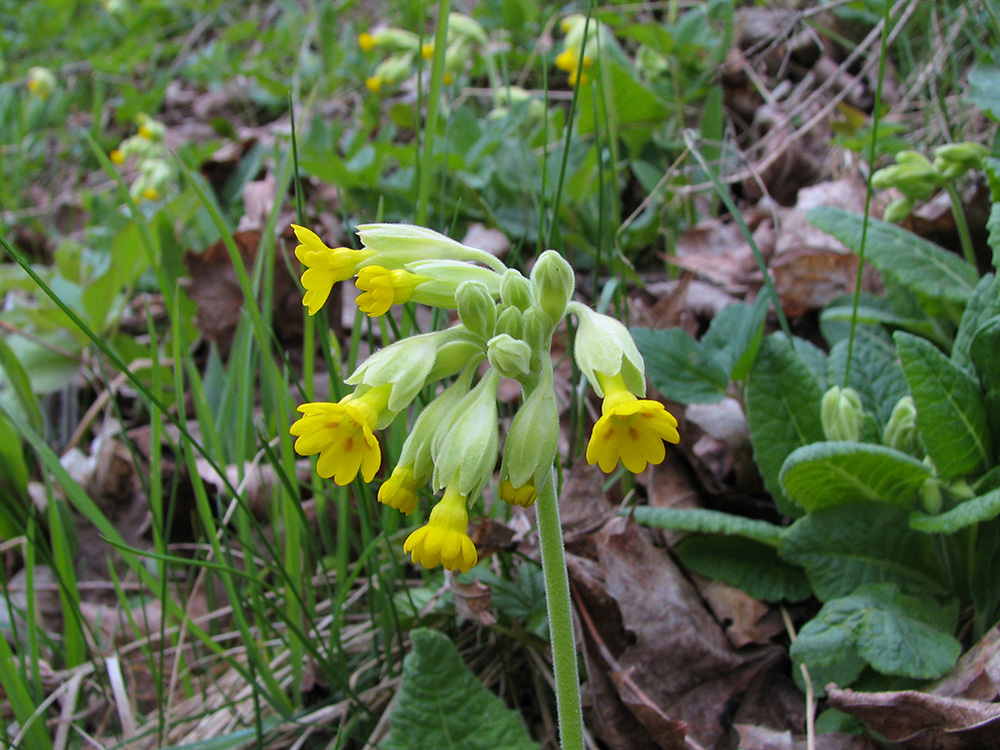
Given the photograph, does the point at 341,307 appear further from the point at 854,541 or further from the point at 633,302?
the point at 854,541

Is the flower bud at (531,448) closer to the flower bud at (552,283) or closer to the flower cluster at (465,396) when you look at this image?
the flower cluster at (465,396)

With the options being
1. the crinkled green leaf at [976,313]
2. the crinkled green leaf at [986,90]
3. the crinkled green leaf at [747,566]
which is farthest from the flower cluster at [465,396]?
the crinkled green leaf at [986,90]

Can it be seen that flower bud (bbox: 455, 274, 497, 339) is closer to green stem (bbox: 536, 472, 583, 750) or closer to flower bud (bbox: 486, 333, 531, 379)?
flower bud (bbox: 486, 333, 531, 379)

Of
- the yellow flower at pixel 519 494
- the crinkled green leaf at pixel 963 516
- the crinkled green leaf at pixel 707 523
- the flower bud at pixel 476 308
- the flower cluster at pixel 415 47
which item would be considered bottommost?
the crinkled green leaf at pixel 707 523

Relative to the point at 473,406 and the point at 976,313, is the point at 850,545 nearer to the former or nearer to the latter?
the point at 976,313

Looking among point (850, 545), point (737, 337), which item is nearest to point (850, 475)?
point (850, 545)

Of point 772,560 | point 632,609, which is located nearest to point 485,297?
point 632,609

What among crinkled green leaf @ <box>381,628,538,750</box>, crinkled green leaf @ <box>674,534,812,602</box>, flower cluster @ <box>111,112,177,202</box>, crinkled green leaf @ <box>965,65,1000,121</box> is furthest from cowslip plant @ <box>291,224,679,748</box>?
Answer: flower cluster @ <box>111,112,177,202</box>
